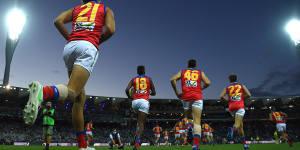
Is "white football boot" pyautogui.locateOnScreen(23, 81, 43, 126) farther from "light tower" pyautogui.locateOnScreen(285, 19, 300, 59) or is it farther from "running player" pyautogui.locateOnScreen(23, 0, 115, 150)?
"light tower" pyautogui.locateOnScreen(285, 19, 300, 59)

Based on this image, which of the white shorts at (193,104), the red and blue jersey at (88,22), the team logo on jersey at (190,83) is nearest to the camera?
the red and blue jersey at (88,22)

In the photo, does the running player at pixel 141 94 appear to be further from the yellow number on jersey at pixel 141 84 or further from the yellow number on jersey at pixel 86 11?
the yellow number on jersey at pixel 86 11

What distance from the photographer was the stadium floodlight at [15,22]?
27.4 metres

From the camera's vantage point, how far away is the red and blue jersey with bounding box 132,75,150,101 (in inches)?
269

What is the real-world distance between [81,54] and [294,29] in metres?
29.1

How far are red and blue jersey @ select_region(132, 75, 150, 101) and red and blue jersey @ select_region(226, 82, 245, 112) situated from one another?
314 centimetres

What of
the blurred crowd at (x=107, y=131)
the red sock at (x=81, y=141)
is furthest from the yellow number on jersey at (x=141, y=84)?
the blurred crowd at (x=107, y=131)

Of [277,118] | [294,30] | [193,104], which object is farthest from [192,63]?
[294,30]

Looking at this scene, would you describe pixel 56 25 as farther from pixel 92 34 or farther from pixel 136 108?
pixel 136 108

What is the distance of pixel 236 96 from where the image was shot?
24.7 ft

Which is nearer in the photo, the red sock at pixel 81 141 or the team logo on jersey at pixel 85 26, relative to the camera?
the team logo on jersey at pixel 85 26

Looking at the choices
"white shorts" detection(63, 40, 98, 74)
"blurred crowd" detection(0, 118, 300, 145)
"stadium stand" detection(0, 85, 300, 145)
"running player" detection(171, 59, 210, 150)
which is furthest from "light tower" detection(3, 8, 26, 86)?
"white shorts" detection(63, 40, 98, 74)

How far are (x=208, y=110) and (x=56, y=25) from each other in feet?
177

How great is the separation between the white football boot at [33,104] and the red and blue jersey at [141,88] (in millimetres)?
4702
